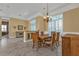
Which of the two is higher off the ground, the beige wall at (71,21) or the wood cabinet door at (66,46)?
the beige wall at (71,21)

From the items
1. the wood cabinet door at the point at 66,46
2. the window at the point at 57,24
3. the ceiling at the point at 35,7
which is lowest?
the wood cabinet door at the point at 66,46

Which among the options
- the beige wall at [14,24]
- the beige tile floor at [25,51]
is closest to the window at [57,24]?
the beige tile floor at [25,51]

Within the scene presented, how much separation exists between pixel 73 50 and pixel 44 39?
148 inches

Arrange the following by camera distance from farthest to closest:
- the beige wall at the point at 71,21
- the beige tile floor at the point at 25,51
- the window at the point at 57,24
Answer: the window at the point at 57,24, the beige wall at the point at 71,21, the beige tile floor at the point at 25,51

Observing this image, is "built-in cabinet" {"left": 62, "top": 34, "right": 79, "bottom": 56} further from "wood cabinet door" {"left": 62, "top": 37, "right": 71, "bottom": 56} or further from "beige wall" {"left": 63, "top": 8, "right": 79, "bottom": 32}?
"beige wall" {"left": 63, "top": 8, "right": 79, "bottom": 32}

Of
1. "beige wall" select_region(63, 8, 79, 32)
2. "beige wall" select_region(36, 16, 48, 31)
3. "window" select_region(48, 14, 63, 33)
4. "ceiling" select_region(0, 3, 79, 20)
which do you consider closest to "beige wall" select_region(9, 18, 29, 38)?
"beige wall" select_region(36, 16, 48, 31)

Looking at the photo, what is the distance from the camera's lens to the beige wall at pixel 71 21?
820cm

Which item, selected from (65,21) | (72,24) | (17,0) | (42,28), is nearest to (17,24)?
(42,28)

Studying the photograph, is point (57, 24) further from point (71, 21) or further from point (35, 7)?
point (35, 7)

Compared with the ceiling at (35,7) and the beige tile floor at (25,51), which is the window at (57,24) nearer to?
the ceiling at (35,7)

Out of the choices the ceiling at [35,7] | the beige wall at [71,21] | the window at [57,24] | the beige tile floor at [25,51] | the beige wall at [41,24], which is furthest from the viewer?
the beige wall at [41,24]

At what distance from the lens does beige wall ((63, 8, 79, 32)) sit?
26.9ft

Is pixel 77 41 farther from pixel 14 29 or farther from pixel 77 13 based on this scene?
pixel 14 29

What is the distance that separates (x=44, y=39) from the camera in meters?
6.90
